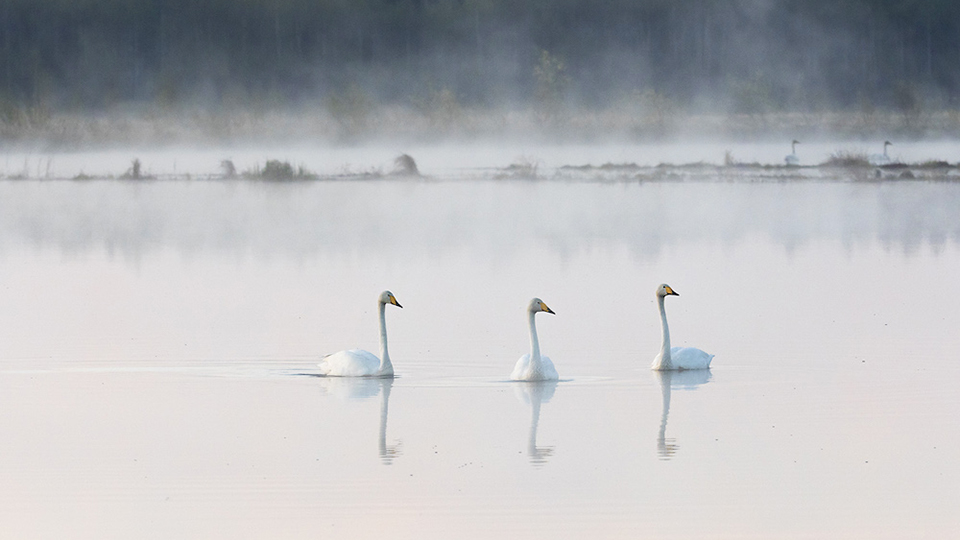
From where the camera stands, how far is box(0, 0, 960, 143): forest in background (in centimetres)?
5253

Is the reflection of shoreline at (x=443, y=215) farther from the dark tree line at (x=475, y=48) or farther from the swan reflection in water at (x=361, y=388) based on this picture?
the dark tree line at (x=475, y=48)

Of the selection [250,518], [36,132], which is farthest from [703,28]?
[250,518]

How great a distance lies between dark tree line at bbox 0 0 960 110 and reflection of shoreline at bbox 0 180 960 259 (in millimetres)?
21217

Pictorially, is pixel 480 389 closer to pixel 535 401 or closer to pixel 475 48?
pixel 535 401

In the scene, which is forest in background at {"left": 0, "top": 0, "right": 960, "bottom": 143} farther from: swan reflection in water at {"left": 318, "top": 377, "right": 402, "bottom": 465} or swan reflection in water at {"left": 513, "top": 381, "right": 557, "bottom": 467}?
swan reflection in water at {"left": 513, "top": 381, "right": 557, "bottom": 467}

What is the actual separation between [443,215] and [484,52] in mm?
36697

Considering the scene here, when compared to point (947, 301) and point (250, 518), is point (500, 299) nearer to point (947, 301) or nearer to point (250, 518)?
point (947, 301)

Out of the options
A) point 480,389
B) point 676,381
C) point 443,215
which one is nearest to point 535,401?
point 480,389

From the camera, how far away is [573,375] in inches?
400

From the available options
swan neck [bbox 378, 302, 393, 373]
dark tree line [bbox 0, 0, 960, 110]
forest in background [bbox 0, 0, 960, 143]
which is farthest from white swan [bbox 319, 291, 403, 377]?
dark tree line [bbox 0, 0, 960, 110]

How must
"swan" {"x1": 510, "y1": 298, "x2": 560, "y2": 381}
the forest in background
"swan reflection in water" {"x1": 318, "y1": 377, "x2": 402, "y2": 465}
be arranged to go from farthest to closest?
the forest in background
"swan" {"x1": 510, "y1": 298, "x2": 560, "y2": 381}
"swan reflection in water" {"x1": 318, "y1": 377, "x2": 402, "y2": 465}

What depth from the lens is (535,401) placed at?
9.18 m

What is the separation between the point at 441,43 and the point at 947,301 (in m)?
48.4

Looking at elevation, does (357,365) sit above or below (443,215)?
below
